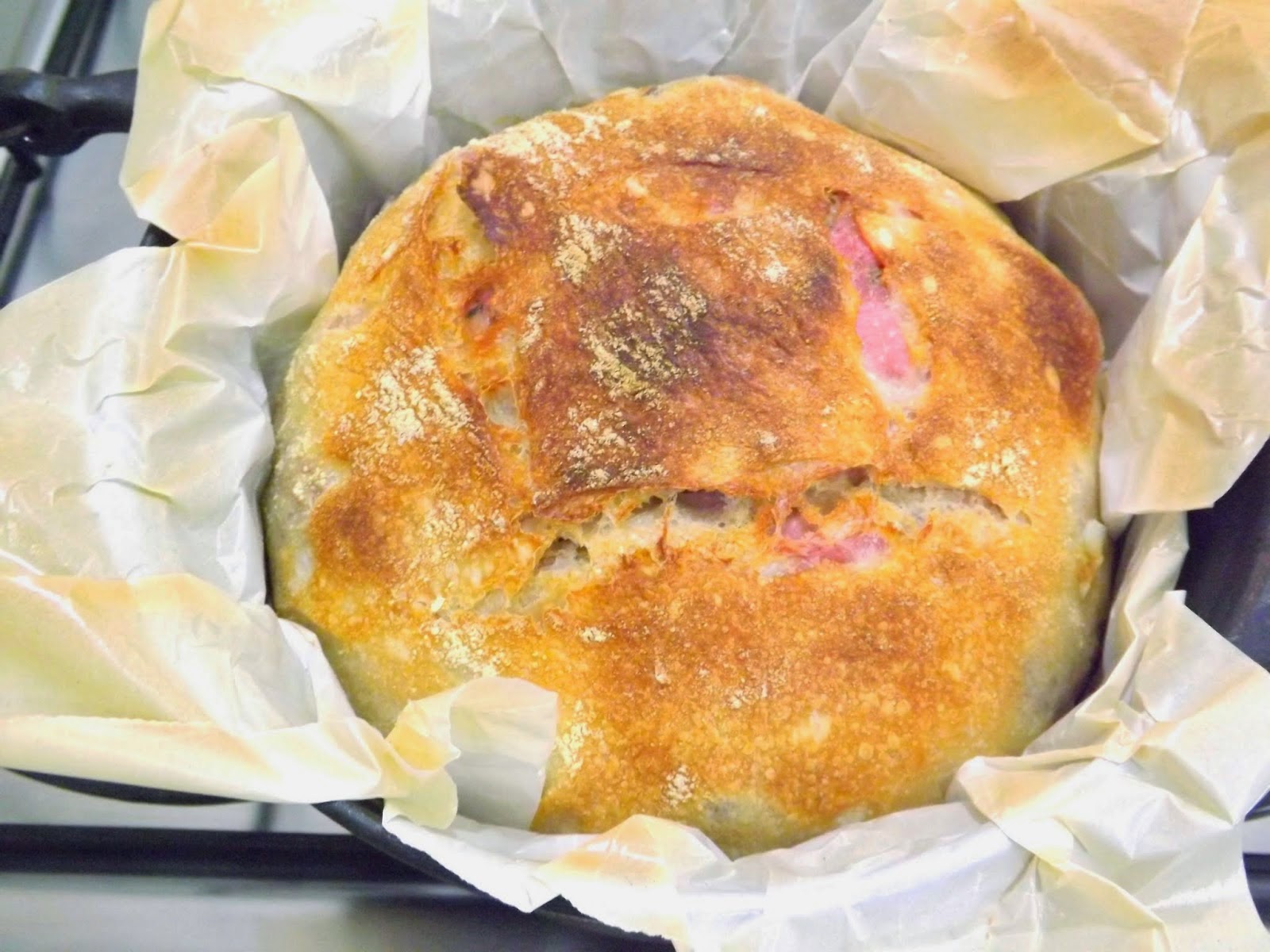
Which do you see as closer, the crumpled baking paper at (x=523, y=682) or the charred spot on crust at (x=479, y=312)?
the crumpled baking paper at (x=523, y=682)

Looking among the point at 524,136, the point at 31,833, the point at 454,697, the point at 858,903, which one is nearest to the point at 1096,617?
the point at 858,903

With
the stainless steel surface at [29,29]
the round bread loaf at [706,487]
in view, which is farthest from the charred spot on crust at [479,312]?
the stainless steel surface at [29,29]

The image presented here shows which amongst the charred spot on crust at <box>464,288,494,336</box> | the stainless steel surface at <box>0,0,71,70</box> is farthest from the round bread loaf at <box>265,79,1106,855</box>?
the stainless steel surface at <box>0,0,71,70</box>

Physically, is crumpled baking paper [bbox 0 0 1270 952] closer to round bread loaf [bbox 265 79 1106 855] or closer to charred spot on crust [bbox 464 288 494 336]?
round bread loaf [bbox 265 79 1106 855]

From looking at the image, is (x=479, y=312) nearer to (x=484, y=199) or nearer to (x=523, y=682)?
(x=484, y=199)

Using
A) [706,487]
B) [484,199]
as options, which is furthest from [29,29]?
[706,487]

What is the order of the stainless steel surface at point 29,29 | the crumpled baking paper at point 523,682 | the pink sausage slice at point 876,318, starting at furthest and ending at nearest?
the stainless steel surface at point 29,29 < the pink sausage slice at point 876,318 < the crumpled baking paper at point 523,682

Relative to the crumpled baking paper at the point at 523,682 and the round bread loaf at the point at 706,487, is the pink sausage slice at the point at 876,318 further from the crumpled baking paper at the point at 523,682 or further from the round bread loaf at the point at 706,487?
the crumpled baking paper at the point at 523,682
